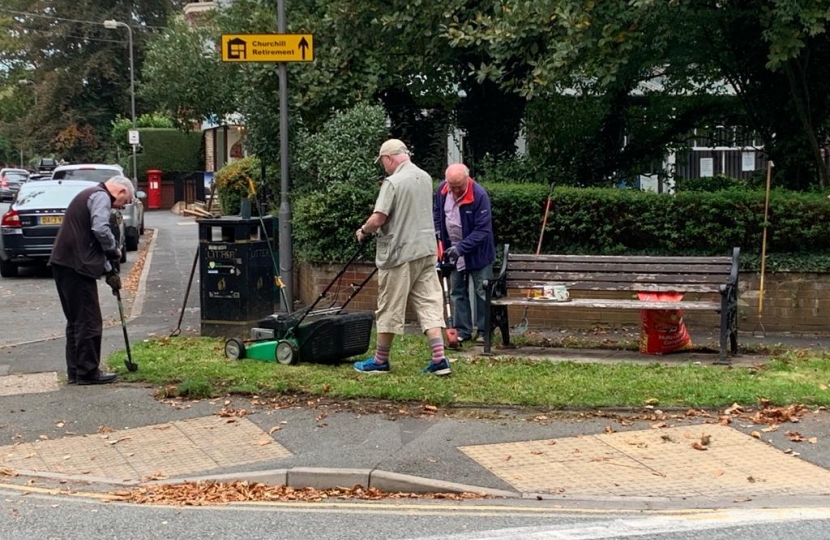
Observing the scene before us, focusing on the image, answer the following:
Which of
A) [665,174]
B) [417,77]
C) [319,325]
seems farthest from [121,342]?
[665,174]

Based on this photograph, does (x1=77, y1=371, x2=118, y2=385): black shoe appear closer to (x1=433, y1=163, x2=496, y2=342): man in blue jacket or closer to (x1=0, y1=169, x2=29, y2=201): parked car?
(x1=433, y1=163, x2=496, y2=342): man in blue jacket

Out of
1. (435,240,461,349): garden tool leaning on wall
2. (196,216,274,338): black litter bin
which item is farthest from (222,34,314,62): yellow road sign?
(435,240,461,349): garden tool leaning on wall

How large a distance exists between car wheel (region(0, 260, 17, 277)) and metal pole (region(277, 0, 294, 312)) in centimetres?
858

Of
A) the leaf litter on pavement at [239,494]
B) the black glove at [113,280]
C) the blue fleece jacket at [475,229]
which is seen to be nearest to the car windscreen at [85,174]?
the black glove at [113,280]

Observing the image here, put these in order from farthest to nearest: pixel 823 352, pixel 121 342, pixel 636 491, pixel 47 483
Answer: pixel 121 342
pixel 823 352
pixel 47 483
pixel 636 491

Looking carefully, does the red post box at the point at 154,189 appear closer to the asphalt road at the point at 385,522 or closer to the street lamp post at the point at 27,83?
the street lamp post at the point at 27,83

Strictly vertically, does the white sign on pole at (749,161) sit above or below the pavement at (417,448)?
above

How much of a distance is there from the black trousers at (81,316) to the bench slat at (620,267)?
409cm

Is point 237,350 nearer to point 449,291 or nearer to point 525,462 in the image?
point 449,291

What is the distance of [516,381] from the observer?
8.25 m

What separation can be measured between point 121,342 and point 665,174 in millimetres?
8570

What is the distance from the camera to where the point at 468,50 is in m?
13.8

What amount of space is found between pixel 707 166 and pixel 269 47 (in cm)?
1266

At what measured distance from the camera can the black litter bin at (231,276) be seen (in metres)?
10.6
